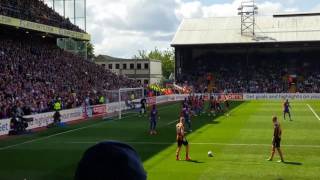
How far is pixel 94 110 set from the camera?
45.7 meters

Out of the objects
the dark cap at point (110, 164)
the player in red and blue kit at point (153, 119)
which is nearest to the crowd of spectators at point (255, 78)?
the player in red and blue kit at point (153, 119)

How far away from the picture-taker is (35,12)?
2044 inches

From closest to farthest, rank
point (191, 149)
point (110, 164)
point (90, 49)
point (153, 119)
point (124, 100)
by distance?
1. point (110, 164)
2. point (191, 149)
3. point (153, 119)
4. point (124, 100)
5. point (90, 49)

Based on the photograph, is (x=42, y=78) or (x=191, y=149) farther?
(x=42, y=78)

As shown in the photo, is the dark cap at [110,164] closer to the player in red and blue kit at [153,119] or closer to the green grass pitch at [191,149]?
the green grass pitch at [191,149]

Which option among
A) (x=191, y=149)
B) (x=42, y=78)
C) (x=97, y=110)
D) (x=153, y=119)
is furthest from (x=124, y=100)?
(x=191, y=149)

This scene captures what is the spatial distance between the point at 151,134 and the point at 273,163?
11.9 m

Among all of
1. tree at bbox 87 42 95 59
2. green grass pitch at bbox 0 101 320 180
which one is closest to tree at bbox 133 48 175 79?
tree at bbox 87 42 95 59

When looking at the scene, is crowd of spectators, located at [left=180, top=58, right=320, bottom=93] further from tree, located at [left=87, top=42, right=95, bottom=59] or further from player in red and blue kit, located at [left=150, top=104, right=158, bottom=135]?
tree, located at [left=87, top=42, right=95, bottom=59]

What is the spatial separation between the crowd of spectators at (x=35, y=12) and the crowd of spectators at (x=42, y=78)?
296 centimetres

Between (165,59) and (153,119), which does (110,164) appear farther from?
(165,59)

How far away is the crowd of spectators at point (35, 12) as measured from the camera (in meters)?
46.0

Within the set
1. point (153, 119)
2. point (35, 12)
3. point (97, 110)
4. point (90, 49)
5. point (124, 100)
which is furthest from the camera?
point (90, 49)

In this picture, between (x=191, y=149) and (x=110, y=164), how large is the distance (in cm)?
2251
